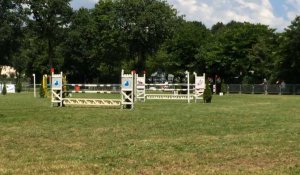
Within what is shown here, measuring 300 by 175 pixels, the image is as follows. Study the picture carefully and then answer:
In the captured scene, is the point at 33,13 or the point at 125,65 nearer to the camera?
the point at 33,13

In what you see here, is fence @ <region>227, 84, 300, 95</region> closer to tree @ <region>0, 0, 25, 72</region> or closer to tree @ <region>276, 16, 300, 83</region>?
tree @ <region>276, 16, 300, 83</region>

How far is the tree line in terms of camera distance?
2505 inches

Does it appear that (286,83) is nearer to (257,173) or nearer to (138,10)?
(138,10)

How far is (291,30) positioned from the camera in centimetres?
5834

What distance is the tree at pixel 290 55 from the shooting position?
5684 cm

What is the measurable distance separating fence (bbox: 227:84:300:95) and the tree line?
3.47 m

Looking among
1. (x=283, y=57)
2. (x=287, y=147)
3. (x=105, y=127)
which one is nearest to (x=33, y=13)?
(x=283, y=57)

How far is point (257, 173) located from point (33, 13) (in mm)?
73392

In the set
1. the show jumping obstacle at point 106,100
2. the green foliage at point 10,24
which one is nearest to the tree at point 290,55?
the show jumping obstacle at point 106,100

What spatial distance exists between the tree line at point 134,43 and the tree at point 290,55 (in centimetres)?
5

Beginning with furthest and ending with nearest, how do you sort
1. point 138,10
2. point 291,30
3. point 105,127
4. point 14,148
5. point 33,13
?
1. point 33,13
2. point 138,10
3. point 291,30
4. point 105,127
5. point 14,148

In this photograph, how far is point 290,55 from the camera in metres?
57.8

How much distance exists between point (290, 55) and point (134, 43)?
1953 cm

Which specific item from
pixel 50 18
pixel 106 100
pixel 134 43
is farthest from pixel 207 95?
pixel 50 18
